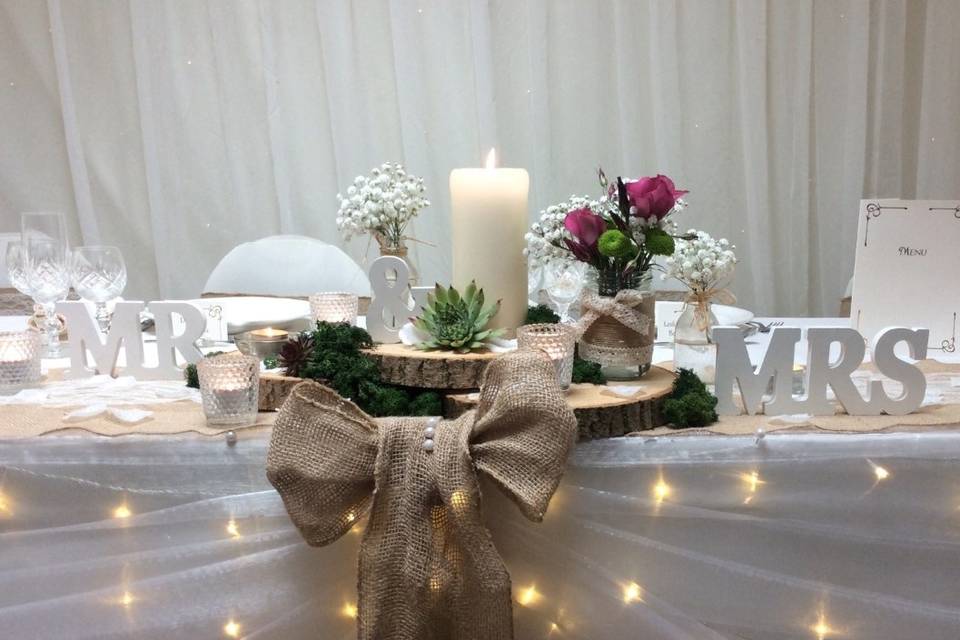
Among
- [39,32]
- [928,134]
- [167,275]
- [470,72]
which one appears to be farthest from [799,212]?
[39,32]

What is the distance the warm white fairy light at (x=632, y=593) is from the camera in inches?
33.1

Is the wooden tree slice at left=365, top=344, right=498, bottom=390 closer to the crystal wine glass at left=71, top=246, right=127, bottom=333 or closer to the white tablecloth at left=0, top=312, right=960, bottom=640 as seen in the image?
the white tablecloth at left=0, top=312, right=960, bottom=640

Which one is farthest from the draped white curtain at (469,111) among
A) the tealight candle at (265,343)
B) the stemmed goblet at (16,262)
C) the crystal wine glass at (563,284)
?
the tealight candle at (265,343)

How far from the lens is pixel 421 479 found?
733 millimetres

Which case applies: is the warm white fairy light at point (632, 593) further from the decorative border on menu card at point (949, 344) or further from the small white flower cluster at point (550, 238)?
the decorative border on menu card at point (949, 344)

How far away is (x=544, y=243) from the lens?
996 millimetres

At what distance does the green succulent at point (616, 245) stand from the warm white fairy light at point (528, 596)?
363mm

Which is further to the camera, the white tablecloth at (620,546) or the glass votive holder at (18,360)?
the glass votive holder at (18,360)

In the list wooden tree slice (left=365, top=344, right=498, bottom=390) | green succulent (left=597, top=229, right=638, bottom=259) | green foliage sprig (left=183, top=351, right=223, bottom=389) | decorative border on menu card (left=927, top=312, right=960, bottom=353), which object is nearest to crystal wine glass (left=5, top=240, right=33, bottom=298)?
green foliage sprig (left=183, top=351, right=223, bottom=389)

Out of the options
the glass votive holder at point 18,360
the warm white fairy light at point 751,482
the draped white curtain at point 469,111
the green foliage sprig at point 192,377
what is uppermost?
the draped white curtain at point 469,111

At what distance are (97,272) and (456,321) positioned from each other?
617 mm

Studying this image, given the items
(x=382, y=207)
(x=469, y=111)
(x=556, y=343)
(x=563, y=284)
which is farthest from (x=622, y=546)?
(x=469, y=111)

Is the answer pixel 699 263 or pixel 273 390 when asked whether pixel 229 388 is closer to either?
pixel 273 390

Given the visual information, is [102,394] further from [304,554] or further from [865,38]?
[865,38]
